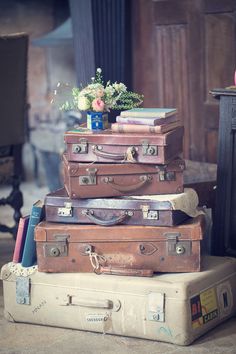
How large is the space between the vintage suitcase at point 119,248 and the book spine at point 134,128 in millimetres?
→ 407

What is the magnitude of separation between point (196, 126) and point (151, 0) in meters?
0.84

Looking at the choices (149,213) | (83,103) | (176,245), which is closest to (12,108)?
(83,103)

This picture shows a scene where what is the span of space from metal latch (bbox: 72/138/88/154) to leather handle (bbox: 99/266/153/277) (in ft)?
1.65

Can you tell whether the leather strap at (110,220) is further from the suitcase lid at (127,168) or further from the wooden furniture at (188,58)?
the wooden furniture at (188,58)

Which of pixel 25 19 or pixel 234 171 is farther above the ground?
pixel 25 19

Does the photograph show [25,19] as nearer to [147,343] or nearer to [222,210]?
[222,210]

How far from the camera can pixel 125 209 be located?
11.3 feet

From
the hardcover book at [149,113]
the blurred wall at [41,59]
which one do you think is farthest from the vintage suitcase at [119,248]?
the blurred wall at [41,59]

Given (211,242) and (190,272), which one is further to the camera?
(211,242)

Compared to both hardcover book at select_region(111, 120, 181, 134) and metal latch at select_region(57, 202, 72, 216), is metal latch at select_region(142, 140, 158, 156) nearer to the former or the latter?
hardcover book at select_region(111, 120, 181, 134)

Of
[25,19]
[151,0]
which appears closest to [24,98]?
[151,0]

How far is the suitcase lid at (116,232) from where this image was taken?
11.1ft

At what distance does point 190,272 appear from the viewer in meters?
3.42

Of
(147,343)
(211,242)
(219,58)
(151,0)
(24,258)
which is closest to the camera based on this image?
(147,343)
